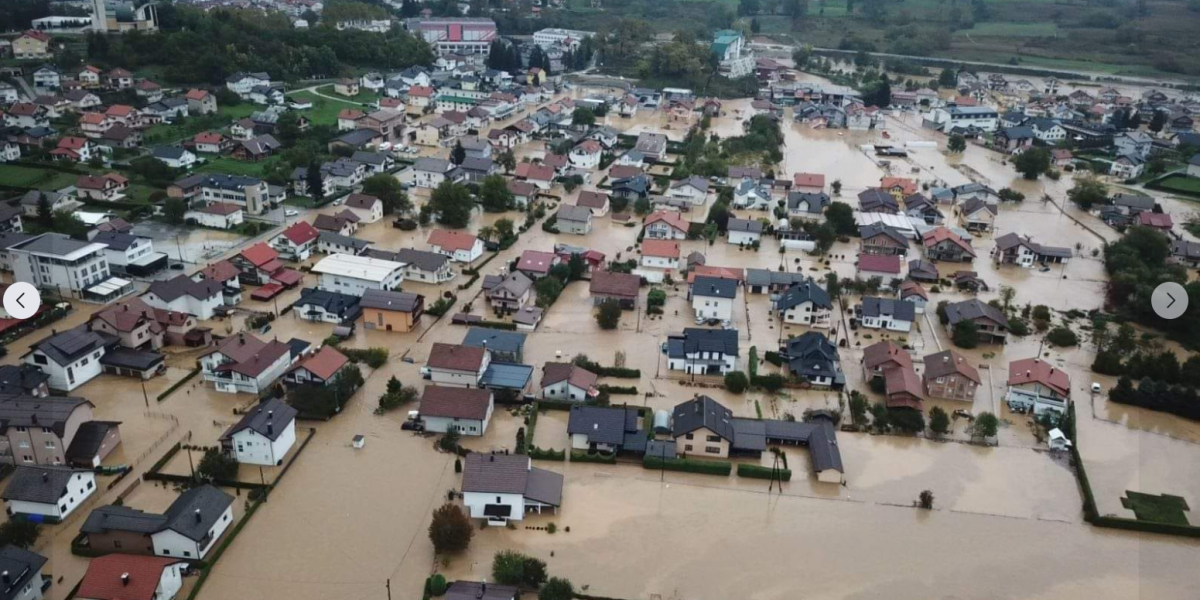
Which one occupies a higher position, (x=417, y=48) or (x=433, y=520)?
(x=417, y=48)

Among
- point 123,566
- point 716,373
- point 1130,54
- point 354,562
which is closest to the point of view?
point 123,566

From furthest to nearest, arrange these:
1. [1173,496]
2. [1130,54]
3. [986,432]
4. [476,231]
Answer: [1130,54] < [476,231] < [986,432] < [1173,496]

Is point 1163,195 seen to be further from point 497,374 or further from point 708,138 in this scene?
point 497,374

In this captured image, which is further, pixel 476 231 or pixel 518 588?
pixel 476 231

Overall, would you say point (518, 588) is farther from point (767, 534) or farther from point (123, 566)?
point (123, 566)

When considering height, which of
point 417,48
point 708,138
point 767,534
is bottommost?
Result: point 767,534

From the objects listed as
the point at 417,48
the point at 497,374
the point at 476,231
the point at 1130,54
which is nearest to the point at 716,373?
the point at 497,374

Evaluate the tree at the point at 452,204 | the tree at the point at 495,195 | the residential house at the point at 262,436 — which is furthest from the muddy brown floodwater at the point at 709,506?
the tree at the point at 495,195

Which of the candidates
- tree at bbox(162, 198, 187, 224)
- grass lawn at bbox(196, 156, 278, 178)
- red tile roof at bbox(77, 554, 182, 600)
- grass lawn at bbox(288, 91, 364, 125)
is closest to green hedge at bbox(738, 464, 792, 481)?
red tile roof at bbox(77, 554, 182, 600)

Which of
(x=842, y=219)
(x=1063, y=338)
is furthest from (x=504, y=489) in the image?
(x=842, y=219)
